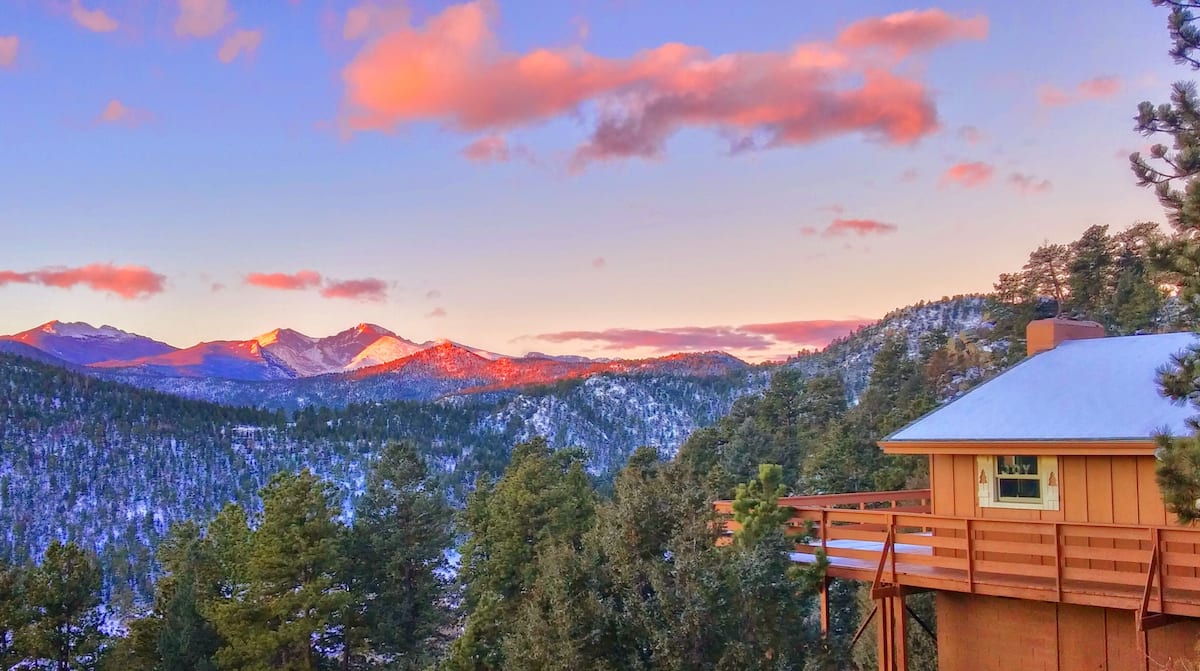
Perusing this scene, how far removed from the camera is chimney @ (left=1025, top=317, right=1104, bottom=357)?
13430 mm

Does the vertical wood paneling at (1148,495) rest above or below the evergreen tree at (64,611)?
above

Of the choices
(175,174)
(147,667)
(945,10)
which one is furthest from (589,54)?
(175,174)

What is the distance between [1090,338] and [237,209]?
47.0 m

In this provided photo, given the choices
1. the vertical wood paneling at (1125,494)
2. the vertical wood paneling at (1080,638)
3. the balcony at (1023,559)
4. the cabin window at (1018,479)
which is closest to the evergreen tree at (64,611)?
the balcony at (1023,559)

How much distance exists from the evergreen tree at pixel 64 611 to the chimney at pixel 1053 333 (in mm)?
22086

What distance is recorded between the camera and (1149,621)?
838 cm

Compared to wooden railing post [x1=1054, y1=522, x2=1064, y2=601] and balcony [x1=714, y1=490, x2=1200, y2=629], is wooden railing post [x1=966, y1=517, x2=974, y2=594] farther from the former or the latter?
wooden railing post [x1=1054, y1=522, x2=1064, y2=601]

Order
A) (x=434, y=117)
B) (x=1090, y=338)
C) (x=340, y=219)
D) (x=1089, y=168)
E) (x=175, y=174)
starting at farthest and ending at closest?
(x=340, y=219)
(x=175, y=174)
(x=434, y=117)
(x=1089, y=168)
(x=1090, y=338)

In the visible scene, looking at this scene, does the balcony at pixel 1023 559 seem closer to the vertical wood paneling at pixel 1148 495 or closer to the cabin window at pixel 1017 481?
the vertical wood paneling at pixel 1148 495

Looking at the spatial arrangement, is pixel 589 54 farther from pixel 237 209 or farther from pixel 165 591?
pixel 237 209

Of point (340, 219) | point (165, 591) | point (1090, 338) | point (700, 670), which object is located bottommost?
point (165, 591)

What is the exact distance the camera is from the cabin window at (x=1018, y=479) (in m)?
10.8

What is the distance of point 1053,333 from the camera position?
44.0 feet

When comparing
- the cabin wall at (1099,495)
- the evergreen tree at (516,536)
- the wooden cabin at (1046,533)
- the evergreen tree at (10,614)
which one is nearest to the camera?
the wooden cabin at (1046,533)
